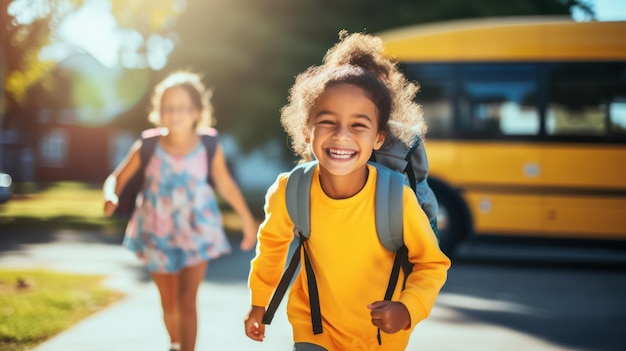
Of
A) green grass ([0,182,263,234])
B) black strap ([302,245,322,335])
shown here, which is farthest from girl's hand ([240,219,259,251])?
green grass ([0,182,263,234])

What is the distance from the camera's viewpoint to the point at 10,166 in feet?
141

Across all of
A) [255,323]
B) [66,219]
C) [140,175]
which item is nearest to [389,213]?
[255,323]

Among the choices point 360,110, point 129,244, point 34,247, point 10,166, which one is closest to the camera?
point 360,110

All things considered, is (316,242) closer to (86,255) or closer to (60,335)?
(60,335)

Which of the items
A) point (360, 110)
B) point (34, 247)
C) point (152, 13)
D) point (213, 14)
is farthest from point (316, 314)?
point (213, 14)

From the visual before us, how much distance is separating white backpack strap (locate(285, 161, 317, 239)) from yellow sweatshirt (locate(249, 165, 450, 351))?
29mm

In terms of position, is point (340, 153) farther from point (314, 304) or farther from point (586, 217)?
point (586, 217)

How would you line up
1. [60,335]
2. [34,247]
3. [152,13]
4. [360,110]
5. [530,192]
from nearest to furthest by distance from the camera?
[360,110], [60,335], [530,192], [34,247], [152,13]

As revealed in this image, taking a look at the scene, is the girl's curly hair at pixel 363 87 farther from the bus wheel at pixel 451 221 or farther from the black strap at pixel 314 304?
the bus wheel at pixel 451 221

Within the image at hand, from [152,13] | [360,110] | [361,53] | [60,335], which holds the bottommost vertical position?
[60,335]

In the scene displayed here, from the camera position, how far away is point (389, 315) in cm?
271

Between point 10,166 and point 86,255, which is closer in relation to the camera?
point 86,255

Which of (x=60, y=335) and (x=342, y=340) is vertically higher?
(x=342, y=340)

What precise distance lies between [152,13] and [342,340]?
39.8 feet
